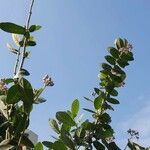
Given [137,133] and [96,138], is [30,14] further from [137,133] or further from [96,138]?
[137,133]

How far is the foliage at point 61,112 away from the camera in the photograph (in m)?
1.94

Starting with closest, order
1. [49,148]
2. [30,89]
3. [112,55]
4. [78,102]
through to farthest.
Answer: [30,89], [49,148], [78,102], [112,55]

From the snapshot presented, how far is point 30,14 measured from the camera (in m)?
2.23

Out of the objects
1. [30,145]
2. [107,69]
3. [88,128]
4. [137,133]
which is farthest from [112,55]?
[30,145]

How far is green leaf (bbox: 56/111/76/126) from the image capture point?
8.82ft

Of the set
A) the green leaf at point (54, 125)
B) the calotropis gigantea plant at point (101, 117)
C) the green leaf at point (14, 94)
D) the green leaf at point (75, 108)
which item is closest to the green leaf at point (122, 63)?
the calotropis gigantea plant at point (101, 117)

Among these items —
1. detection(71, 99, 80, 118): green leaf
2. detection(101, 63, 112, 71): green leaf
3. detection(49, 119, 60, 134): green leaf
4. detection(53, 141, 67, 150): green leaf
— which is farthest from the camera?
detection(101, 63, 112, 71): green leaf

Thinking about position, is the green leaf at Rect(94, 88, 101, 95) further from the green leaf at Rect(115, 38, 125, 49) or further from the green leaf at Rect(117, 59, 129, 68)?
the green leaf at Rect(115, 38, 125, 49)

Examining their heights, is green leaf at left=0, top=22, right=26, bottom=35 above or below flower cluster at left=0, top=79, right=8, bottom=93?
above

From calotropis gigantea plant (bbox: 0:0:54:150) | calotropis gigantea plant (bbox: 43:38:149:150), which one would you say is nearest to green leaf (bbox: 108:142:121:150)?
calotropis gigantea plant (bbox: 43:38:149:150)

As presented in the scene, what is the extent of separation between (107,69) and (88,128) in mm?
685

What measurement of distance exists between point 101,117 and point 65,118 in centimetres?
33

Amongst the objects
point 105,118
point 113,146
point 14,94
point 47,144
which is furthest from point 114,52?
point 14,94

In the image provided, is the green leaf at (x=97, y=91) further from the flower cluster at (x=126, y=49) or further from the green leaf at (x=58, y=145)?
the green leaf at (x=58, y=145)
